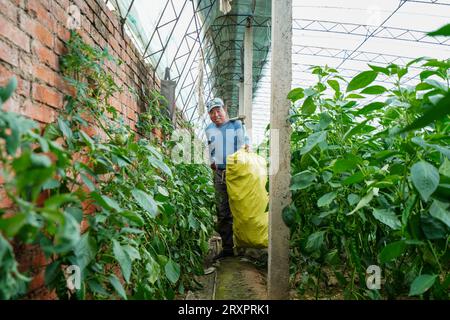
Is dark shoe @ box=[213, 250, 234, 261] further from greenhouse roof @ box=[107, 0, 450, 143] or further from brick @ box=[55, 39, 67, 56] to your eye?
greenhouse roof @ box=[107, 0, 450, 143]

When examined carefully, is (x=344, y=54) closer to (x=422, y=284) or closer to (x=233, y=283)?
(x=233, y=283)

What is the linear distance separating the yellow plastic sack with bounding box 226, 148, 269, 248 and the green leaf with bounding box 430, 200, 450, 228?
161 cm

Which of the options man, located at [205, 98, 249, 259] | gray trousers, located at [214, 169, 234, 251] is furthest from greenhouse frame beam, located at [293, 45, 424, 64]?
gray trousers, located at [214, 169, 234, 251]

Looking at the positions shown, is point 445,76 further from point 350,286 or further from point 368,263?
point 350,286

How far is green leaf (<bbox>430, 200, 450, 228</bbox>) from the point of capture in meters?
0.99

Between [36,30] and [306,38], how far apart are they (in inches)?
362

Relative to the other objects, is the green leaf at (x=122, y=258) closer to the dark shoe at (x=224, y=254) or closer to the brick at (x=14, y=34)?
the brick at (x=14, y=34)

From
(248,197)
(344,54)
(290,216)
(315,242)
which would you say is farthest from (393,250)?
(344,54)

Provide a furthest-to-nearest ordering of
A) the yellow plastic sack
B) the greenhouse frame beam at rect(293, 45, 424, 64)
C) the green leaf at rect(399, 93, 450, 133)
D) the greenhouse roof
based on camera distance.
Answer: the greenhouse frame beam at rect(293, 45, 424, 64) < the greenhouse roof < the yellow plastic sack < the green leaf at rect(399, 93, 450, 133)

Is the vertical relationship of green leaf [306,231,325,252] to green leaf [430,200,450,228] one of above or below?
below

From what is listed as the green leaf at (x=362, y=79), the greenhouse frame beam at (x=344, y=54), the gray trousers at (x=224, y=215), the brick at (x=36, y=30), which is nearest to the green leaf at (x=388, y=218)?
the green leaf at (x=362, y=79)

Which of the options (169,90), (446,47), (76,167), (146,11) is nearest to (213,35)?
(146,11)

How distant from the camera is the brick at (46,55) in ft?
3.78

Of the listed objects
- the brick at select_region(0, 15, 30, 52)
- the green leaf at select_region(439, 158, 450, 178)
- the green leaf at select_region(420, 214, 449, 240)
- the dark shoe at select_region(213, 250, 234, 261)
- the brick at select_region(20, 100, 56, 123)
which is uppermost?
the brick at select_region(0, 15, 30, 52)
